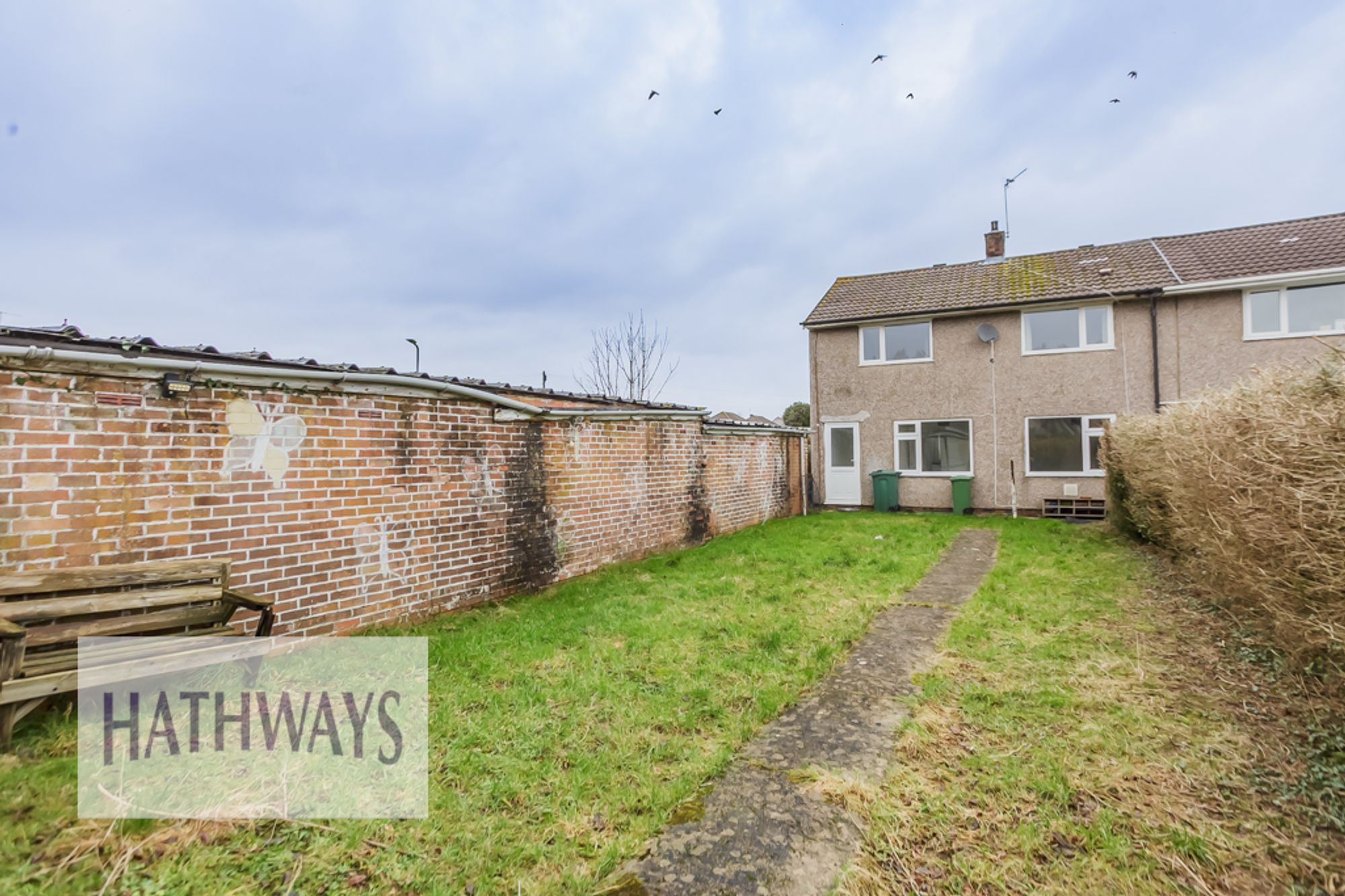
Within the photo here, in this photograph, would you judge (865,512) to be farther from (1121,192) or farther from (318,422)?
(318,422)

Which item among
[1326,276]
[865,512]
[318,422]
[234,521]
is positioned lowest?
[865,512]

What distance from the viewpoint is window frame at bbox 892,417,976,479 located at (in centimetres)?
1329

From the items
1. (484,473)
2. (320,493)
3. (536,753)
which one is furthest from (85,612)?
(484,473)

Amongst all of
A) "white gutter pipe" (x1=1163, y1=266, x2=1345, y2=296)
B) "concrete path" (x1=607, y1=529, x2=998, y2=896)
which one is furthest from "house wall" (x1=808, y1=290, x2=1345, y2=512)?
"concrete path" (x1=607, y1=529, x2=998, y2=896)

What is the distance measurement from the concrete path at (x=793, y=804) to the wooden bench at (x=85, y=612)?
9.18ft

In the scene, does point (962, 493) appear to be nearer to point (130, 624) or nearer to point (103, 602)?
point (130, 624)

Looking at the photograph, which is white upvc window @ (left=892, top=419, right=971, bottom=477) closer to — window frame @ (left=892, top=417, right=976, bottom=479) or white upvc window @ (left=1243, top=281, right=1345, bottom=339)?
window frame @ (left=892, top=417, right=976, bottom=479)

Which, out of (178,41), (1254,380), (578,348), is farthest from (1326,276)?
(578,348)

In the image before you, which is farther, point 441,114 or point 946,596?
point 441,114

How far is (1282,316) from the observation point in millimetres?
11148

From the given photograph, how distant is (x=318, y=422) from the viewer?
4176 mm

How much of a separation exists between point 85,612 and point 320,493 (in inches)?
59.1

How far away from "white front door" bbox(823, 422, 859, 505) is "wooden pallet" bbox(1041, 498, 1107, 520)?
4180 millimetres

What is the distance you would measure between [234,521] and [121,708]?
1222 millimetres
